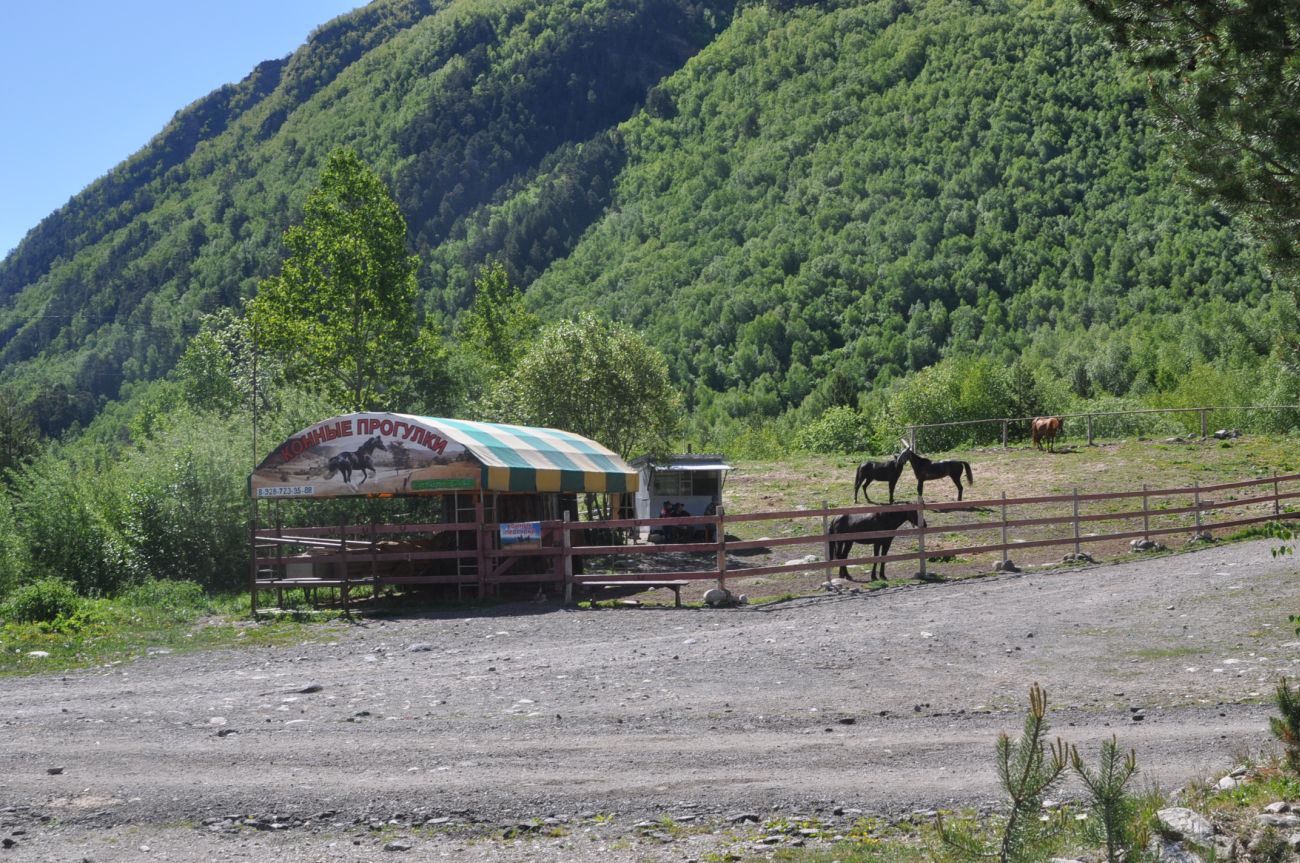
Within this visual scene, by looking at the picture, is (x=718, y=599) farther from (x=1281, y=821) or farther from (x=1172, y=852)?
(x=1172, y=852)

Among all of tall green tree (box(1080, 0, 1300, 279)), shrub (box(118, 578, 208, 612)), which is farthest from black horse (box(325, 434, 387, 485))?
tall green tree (box(1080, 0, 1300, 279))

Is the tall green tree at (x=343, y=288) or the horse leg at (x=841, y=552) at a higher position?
the tall green tree at (x=343, y=288)

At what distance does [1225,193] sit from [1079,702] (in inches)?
212

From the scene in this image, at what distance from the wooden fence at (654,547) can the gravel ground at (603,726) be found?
302 cm

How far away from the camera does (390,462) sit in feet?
76.0

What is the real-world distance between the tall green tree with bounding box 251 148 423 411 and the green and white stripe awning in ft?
47.9

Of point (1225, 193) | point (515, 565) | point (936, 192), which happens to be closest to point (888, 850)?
point (1225, 193)

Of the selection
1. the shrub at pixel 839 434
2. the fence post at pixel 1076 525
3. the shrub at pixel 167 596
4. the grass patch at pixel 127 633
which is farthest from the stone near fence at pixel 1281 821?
the shrub at pixel 839 434

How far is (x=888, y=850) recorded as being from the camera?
22.8 feet

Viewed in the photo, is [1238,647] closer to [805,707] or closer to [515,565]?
[805,707]

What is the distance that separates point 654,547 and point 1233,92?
682 inches

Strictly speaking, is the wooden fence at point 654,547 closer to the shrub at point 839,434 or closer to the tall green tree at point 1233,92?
the tall green tree at point 1233,92

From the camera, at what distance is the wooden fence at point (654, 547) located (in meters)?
21.2

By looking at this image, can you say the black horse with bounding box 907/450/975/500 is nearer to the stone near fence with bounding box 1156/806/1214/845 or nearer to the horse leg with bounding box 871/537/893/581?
the horse leg with bounding box 871/537/893/581
